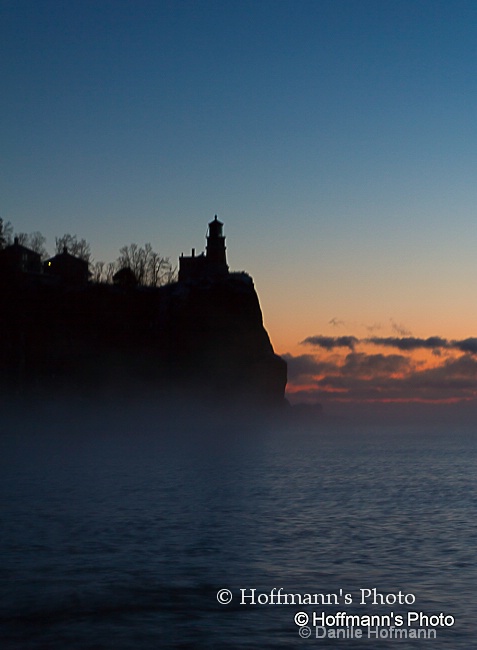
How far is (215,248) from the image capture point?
145 meters

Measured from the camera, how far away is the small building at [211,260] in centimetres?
14275

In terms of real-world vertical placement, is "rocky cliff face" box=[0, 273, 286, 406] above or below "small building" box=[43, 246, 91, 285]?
below

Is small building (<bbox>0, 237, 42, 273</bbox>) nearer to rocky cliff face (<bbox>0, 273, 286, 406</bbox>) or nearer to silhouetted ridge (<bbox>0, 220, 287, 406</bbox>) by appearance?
silhouetted ridge (<bbox>0, 220, 287, 406</bbox>)

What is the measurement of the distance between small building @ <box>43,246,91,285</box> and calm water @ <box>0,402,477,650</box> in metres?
82.3

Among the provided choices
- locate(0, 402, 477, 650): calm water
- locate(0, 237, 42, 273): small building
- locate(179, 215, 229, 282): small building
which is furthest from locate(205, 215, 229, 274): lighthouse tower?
locate(0, 402, 477, 650): calm water

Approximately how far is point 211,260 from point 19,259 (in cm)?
3451

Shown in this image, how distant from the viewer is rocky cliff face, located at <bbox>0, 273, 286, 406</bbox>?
13450cm

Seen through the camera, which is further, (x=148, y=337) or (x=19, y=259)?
(x=148, y=337)

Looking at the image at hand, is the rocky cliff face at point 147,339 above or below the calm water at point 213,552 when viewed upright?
above

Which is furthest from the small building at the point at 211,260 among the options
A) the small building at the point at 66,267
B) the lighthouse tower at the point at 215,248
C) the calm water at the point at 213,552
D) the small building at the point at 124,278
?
the calm water at the point at 213,552

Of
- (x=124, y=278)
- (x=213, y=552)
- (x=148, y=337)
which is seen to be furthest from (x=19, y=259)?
(x=213, y=552)

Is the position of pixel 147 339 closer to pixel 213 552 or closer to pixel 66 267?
Answer: pixel 66 267

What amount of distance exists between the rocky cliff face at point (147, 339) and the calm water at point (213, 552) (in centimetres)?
7525

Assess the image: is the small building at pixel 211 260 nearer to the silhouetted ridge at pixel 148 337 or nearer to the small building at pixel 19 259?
the silhouetted ridge at pixel 148 337
